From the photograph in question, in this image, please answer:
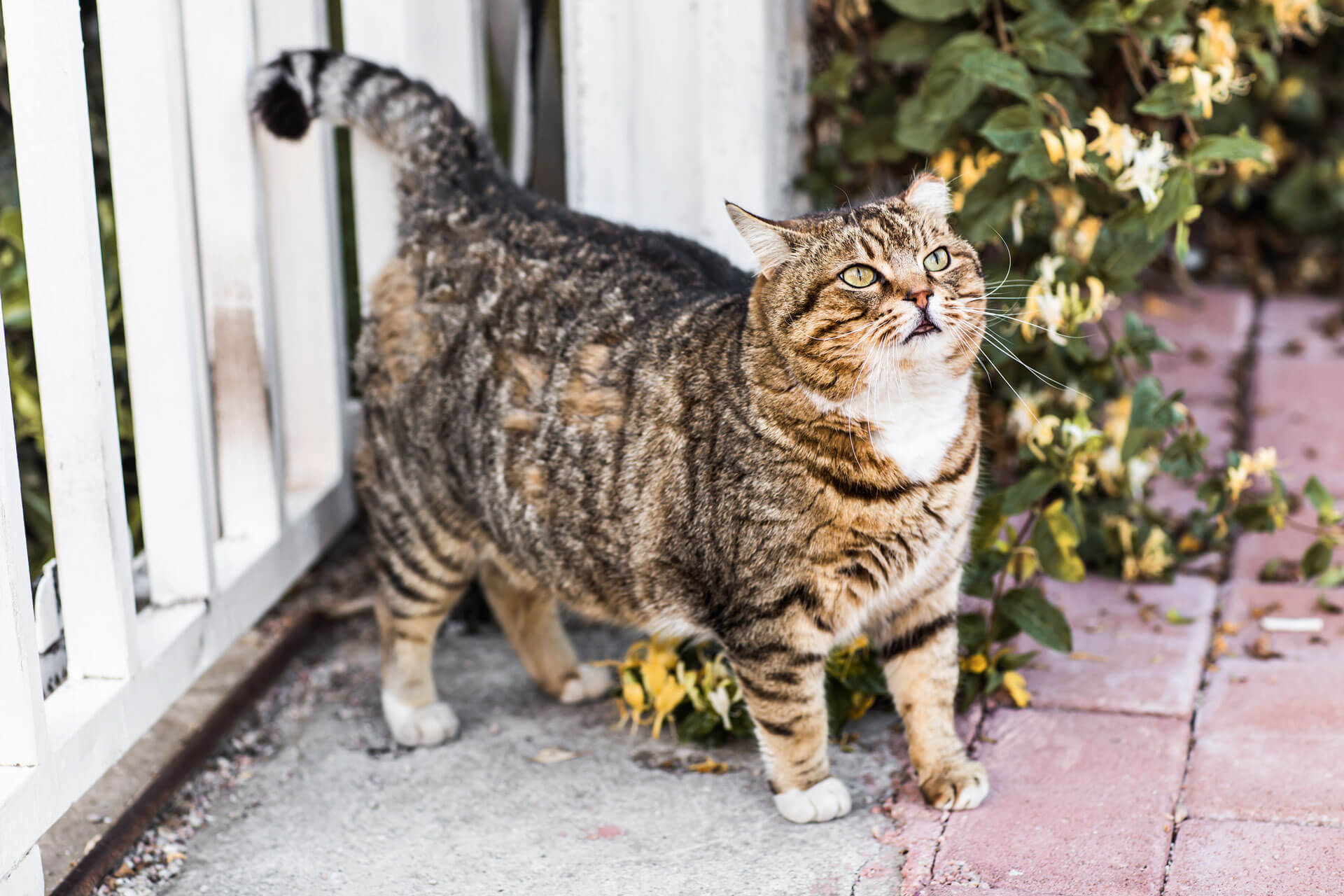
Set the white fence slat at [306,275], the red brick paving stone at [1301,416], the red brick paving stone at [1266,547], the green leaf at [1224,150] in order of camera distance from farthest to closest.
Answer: the red brick paving stone at [1301,416] < the red brick paving stone at [1266,547] < the white fence slat at [306,275] < the green leaf at [1224,150]

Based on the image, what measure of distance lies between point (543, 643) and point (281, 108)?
1.29 metres

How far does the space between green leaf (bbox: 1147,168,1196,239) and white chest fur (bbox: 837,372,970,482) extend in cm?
67

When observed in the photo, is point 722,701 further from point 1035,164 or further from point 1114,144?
point 1114,144

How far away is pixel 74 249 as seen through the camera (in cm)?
223

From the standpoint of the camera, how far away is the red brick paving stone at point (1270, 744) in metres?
2.47

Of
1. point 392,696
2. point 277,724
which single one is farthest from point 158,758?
point 392,696

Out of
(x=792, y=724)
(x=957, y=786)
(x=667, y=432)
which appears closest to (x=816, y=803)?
(x=792, y=724)

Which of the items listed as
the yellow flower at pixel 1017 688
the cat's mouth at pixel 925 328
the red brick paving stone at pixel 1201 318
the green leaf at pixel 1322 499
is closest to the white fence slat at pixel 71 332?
the cat's mouth at pixel 925 328

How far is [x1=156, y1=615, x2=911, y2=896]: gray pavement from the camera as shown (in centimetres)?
242

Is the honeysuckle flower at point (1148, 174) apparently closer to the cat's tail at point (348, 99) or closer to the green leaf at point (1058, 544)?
the green leaf at point (1058, 544)

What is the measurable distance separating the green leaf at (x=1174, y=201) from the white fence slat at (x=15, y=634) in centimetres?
211

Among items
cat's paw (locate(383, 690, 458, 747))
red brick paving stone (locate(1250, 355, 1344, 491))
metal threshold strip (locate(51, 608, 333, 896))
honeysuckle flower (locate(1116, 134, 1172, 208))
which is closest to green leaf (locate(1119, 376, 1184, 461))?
honeysuckle flower (locate(1116, 134, 1172, 208))

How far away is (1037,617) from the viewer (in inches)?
113

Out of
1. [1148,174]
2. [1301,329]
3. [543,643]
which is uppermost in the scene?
[1148,174]
